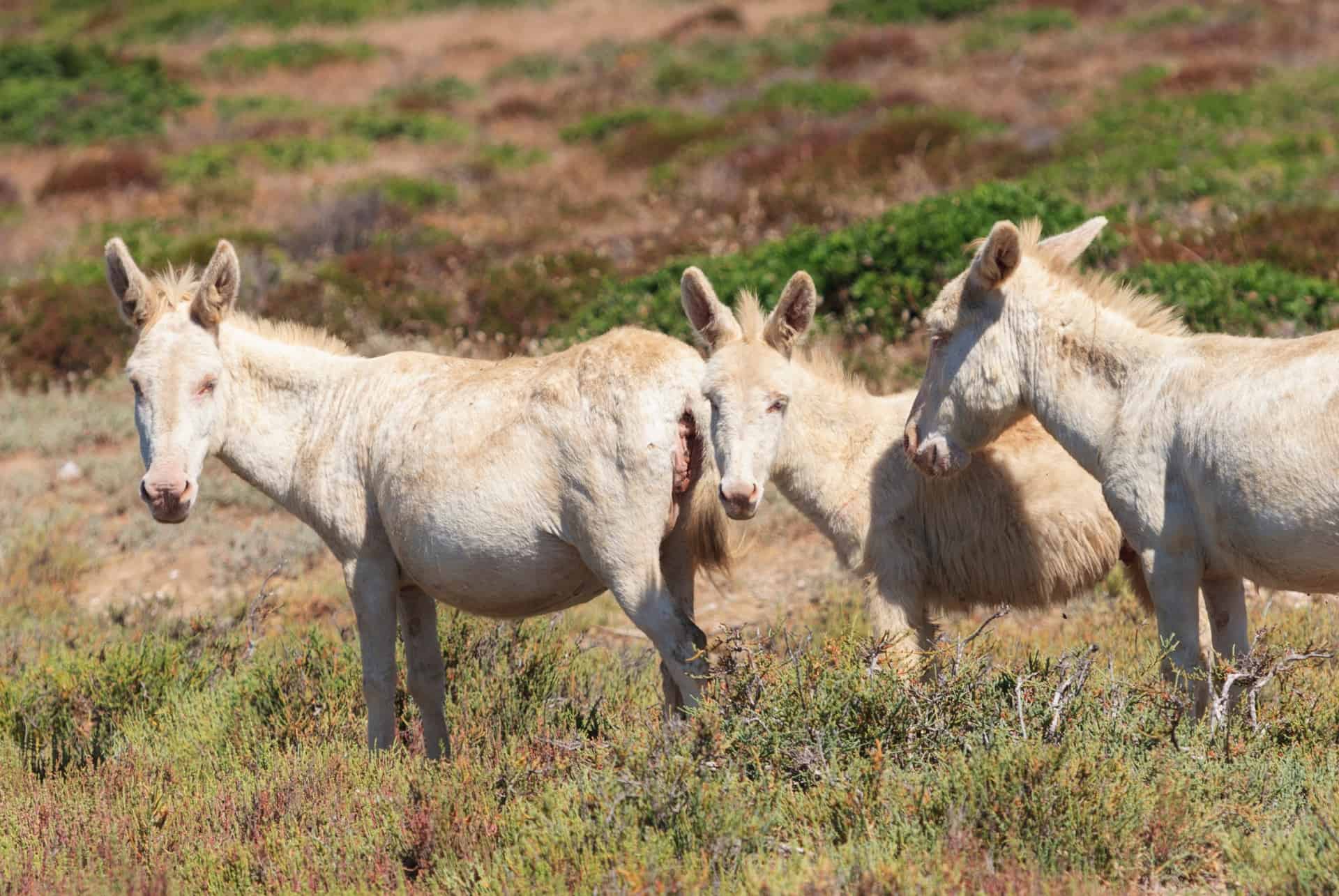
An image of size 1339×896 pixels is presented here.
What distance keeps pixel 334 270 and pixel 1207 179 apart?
976 cm

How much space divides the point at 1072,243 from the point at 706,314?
1.56 metres

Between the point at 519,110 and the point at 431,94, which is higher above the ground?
the point at 431,94

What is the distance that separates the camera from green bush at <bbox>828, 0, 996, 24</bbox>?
112 ft

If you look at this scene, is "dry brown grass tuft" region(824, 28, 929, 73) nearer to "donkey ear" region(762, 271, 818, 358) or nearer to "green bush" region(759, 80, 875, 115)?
"green bush" region(759, 80, 875, 115)

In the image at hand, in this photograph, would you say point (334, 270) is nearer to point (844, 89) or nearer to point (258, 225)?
point (258, 225)

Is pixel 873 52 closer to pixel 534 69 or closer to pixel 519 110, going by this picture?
pixel 519 110

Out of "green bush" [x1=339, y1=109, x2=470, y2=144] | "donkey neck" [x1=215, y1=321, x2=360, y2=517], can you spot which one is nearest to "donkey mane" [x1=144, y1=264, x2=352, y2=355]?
"donkey neck" [x1=215, y1=321, x2=360, y2=517]

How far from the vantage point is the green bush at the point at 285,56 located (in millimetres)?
35594

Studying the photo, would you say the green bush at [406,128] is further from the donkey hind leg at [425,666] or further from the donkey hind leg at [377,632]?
the donkey hind leg at [377,632]

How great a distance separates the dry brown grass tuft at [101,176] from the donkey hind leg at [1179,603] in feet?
69.3

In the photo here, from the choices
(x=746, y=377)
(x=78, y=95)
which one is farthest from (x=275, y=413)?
(x=78, y=95)

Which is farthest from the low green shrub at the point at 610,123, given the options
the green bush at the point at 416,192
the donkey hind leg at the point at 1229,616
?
the donkey hind leg at the point at 1229,616

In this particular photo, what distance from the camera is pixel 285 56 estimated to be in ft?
Result: 119

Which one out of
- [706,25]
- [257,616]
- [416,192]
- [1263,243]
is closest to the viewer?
[257,616]
